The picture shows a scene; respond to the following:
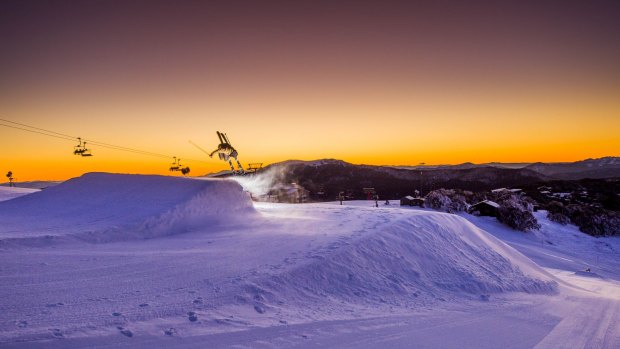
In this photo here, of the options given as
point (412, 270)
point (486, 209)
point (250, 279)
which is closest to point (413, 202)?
point (486, 209)

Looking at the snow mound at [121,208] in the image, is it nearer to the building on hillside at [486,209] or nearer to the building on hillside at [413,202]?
the building on hillside at [486,209]

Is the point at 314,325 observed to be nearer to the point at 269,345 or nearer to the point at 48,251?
the point at 269,345

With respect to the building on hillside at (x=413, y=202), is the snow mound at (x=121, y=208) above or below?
above

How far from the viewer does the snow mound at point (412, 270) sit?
30.4ft

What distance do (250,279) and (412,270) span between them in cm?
501

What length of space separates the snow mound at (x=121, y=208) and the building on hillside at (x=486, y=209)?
33.6m

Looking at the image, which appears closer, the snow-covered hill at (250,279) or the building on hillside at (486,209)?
the snow-covered hill at (250,279)

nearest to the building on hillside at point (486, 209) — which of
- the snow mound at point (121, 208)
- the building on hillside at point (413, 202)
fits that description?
the building on hillside at point (413, 202)

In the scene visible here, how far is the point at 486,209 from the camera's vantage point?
4394 cm

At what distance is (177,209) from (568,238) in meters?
40.8

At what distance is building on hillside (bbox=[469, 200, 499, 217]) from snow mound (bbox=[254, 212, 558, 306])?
29017mm

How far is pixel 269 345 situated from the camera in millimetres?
6012

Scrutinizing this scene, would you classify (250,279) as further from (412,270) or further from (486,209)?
(486,209)

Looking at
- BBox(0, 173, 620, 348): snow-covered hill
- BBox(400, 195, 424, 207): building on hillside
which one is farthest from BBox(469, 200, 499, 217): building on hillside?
BBox(0, 173, 620, 348): snow-covered hill
